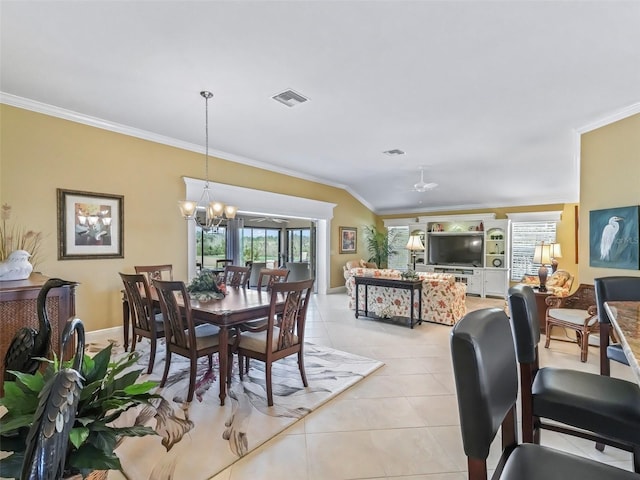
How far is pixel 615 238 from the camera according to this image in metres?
3.58

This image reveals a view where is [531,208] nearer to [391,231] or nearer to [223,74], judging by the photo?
[391,231]

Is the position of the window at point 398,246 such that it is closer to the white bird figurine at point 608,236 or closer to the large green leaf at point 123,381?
the white bird figurine at point 608,236

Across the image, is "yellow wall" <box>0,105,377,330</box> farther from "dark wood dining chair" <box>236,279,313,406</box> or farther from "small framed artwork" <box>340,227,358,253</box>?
"small framed artwork" <box>340,227,358,253</box>

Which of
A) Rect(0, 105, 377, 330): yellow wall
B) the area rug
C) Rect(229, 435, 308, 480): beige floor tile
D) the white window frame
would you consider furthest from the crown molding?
the white window frame

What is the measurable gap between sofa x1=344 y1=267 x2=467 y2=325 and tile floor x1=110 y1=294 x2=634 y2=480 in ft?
4.79

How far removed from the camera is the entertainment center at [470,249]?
7.94 meters

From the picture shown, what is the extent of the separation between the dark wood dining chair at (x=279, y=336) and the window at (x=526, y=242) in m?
7.13

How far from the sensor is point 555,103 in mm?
3500

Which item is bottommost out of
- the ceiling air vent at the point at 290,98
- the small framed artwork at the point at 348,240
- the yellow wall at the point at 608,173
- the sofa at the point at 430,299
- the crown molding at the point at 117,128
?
the sofa at the point at 430,299

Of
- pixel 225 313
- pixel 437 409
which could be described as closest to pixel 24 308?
pixel 225 313

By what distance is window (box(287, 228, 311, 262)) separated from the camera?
429 inches

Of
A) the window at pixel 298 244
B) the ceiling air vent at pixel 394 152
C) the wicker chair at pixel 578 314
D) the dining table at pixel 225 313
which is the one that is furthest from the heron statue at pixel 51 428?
the window at pixel 298 244

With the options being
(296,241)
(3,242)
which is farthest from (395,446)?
(296,241)

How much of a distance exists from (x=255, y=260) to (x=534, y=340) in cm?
949
